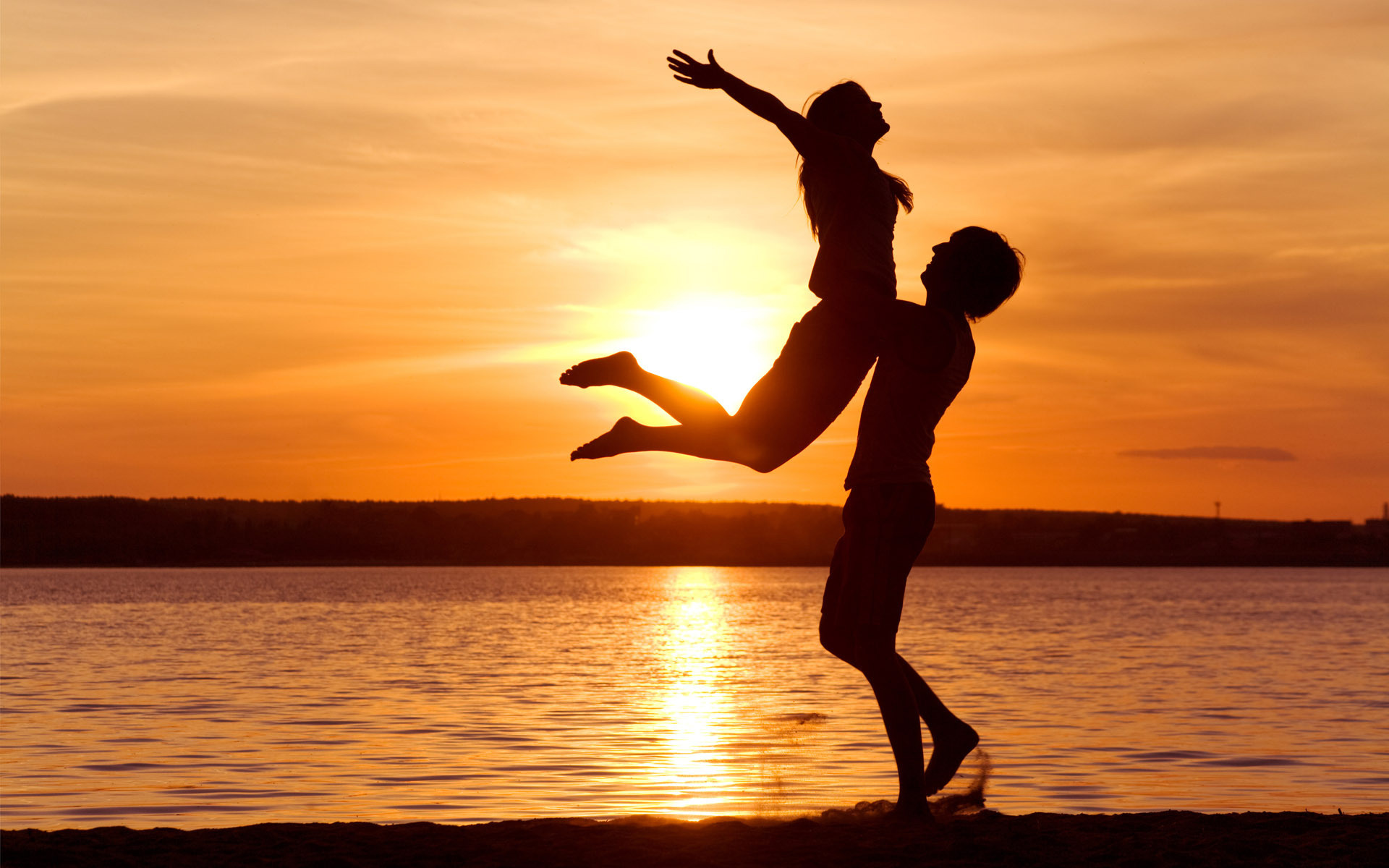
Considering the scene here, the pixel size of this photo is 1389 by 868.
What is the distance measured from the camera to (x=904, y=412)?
6805 millimetres

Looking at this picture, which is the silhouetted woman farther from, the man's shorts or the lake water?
the lake water

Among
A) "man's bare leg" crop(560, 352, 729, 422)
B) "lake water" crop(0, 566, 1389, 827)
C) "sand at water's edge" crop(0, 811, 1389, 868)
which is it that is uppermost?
"man's bare leg" crop(560, 352, 729, 422)

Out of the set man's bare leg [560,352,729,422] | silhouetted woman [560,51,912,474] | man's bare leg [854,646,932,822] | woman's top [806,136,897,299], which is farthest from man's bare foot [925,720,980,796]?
woman's top [806,136,897,299]

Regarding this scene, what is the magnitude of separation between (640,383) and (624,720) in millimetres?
13304

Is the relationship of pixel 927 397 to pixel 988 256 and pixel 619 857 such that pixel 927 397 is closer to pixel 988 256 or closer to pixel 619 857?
pixel 988 256

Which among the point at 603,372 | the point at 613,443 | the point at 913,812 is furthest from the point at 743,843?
the point at 603,372

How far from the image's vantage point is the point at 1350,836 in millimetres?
6730

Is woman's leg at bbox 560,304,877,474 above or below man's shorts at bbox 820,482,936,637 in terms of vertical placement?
above

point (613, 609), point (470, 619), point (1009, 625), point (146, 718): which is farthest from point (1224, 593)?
point (146, 718)

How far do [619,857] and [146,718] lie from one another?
1506 cm

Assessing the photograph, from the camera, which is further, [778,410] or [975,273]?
[975,273]

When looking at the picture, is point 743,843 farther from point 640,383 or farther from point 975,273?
point 975,273

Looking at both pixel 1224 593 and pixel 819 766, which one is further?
pixel 1224 593

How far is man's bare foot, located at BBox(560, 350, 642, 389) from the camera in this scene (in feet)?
21.6
